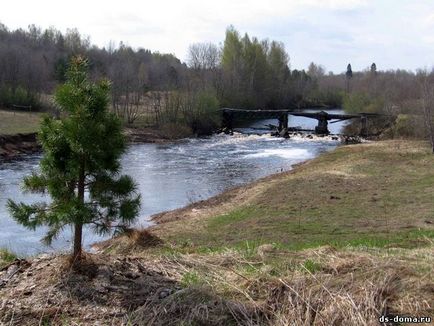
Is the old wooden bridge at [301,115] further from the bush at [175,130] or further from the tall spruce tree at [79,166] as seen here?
the tall spruce tree at [79,166]

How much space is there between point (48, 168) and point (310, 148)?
45.3 meters

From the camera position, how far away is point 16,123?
50594 millimetres

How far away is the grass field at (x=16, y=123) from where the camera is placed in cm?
4720

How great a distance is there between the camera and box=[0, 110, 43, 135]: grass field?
47.2m

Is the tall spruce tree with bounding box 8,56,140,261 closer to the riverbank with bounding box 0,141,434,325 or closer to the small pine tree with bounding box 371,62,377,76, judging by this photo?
the riverbank with bounding box 0,141,434,325

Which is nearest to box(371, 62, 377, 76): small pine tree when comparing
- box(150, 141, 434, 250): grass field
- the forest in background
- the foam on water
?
the forest in background

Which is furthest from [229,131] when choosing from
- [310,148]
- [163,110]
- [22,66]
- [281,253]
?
[281,253]

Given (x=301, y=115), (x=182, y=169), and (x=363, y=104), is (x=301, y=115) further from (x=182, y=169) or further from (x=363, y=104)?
(x=182, y=169)

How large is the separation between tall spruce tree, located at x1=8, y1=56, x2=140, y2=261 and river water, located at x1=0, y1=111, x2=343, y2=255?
9.43m

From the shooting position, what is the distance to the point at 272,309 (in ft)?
18.1

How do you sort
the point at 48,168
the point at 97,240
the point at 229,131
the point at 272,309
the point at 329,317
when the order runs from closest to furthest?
1. the point at 329,317
2. the point at 272,309
3. the point at 48,168
4. the point at 97,240
5. the point at 229,131

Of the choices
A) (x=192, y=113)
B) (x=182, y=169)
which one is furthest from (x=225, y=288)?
(x=192, y=113)

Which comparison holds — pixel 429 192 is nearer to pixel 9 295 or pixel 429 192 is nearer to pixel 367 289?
pixel 367 289

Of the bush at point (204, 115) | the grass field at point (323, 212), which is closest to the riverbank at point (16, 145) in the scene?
the bush at point (204, 115)
